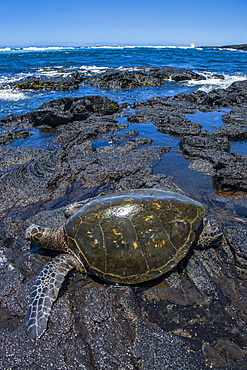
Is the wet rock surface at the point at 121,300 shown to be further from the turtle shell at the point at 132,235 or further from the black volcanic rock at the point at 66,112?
the black volcanic rock at the point at 66,112

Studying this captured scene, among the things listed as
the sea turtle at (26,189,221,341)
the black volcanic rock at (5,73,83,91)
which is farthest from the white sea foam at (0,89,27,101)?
the sea turtle at (26,189,221,341)

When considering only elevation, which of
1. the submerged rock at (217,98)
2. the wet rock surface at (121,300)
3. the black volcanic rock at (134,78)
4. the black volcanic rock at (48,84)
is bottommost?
the wet rock surface at (121,300)

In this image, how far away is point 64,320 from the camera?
277 cm

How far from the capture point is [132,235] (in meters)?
3.16

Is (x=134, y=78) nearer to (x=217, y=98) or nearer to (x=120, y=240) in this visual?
(x=217, y=98)

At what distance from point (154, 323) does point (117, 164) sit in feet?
14.5

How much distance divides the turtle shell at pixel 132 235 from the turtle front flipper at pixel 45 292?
264mm

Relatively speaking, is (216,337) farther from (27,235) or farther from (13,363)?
→ (27,235)

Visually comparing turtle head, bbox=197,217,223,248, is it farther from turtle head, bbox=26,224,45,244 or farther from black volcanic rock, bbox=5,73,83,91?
black volcanic rock, bbox=5,73,83,91

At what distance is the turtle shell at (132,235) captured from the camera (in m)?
3.08

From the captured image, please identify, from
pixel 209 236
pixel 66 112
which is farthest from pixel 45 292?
pixel 66 112

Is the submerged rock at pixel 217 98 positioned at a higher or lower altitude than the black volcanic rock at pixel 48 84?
lower

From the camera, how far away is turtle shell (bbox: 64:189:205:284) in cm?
308

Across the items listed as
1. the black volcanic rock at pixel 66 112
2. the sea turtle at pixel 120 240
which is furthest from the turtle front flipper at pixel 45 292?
the black volcanic rock at pixel 66 112
